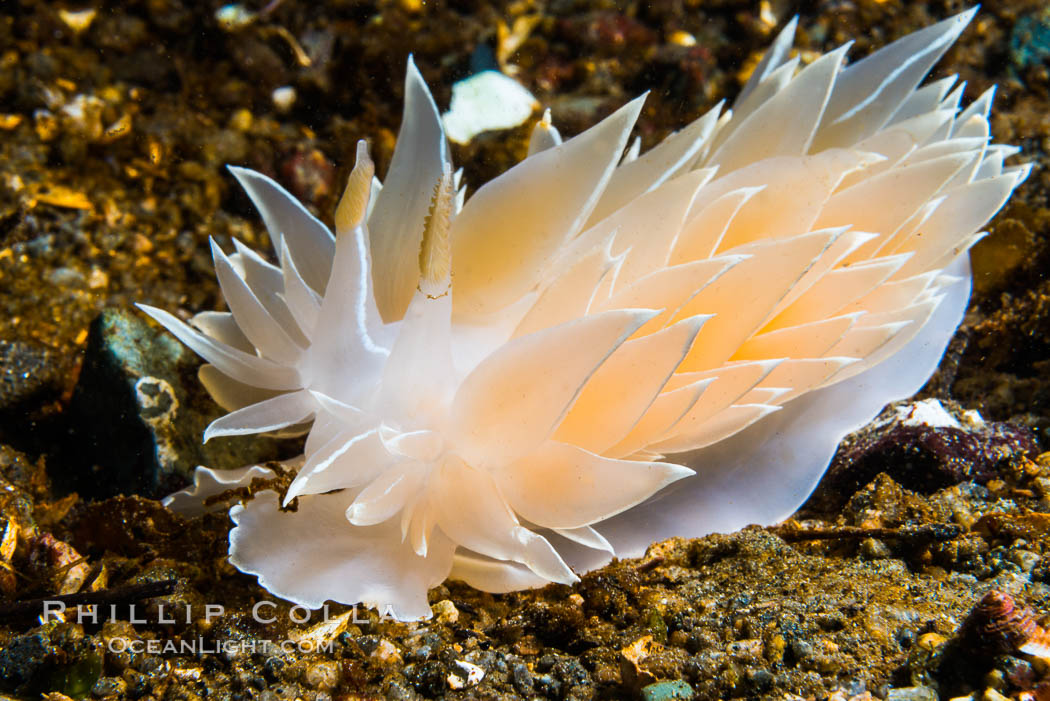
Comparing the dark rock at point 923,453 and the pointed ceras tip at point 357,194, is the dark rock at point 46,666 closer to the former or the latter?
the pointed ceras tip at point 357,194

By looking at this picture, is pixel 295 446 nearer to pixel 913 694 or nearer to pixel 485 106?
pixel 485 106

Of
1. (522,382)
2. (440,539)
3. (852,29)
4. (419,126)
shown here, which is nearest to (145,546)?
(440,539)

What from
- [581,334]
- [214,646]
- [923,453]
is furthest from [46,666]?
[923,453]

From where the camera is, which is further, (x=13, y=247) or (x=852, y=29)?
(x=852, y=29)

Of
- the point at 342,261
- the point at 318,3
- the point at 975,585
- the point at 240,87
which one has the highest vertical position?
the point at 318,3

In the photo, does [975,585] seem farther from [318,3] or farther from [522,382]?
[318,3]

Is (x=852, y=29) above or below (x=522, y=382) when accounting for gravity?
above

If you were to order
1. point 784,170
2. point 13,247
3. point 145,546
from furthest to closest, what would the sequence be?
point 13,247 < point 784,170 < point 145,546
